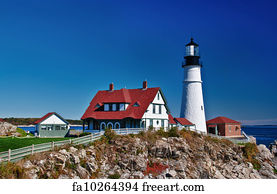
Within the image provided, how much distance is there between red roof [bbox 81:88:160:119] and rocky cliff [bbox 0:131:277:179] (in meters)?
5.45

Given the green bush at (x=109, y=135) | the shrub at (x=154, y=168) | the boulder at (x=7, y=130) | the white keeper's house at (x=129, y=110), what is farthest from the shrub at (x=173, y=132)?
the boulder at (x=7, y=130)

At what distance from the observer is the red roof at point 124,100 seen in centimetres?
3542

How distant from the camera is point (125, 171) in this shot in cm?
2409

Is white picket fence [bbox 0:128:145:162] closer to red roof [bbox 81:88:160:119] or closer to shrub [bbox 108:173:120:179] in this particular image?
shrub [bbox 108:173:120:179]

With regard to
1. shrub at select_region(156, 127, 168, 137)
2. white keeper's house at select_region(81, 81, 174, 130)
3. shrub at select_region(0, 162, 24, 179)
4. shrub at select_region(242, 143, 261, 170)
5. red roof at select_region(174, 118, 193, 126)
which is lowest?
shrub at select_region(242, 143, 261, 170)

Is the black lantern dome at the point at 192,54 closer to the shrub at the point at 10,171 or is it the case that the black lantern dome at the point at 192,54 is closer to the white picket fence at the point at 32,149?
the white picket fence at the point at 32,149

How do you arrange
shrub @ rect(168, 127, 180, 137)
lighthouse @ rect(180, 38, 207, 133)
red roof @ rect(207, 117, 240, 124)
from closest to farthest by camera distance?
1. shrub @ rect(168, 127, 180, 137)
2. lighthouse @ rect(180, 38, 207, 133)
3. red roof @ rect(207, 117, 240, 124)

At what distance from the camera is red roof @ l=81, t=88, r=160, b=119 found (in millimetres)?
35416

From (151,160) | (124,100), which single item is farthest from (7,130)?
(151,160)

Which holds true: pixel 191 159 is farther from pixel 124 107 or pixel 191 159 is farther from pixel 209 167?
pixel 124 107

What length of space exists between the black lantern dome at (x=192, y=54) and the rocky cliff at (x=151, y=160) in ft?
41.5

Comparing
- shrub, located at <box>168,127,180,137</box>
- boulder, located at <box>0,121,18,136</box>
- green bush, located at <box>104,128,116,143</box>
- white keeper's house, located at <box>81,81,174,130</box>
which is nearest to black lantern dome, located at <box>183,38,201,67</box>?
white keeper's house, located at <box>81,81,174,130</box>
